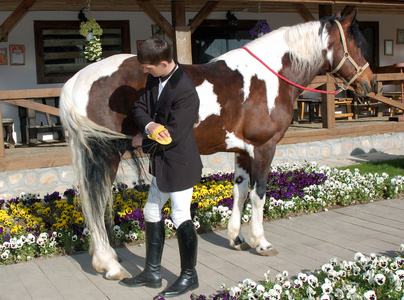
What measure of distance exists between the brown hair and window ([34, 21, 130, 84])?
25.5 feet

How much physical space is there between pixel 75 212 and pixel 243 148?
1913mm

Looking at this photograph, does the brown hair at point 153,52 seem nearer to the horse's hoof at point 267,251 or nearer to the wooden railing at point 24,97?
the horse's hoof at point 267,251

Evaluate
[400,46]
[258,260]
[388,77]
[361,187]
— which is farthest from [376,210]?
[400,46]

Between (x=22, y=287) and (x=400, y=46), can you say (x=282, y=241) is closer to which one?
(x=22, y=287)

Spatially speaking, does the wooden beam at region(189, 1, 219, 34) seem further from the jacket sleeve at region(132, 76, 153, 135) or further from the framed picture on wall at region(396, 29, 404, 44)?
the framed picture on wall at region(396, 29, 404, 44)

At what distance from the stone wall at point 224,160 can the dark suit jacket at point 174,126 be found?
192 cm

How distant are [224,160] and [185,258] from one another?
483 centimetres

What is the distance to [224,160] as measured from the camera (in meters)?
8.12

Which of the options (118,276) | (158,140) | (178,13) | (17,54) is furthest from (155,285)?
(17,54)

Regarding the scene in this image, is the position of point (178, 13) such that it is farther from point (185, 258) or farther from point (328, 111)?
point (185, 258)

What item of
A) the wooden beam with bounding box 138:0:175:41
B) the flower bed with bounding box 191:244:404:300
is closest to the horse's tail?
the flower bed with bounding box 191:244:404:300

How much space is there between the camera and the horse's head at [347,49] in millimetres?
4484

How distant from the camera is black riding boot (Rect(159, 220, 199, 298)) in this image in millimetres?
3316

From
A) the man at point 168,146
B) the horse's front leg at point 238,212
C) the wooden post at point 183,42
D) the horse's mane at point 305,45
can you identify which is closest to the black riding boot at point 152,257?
the man at point 168,146
